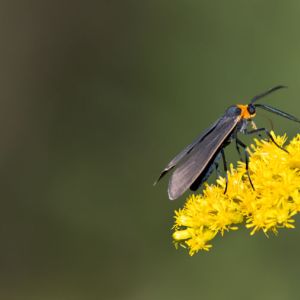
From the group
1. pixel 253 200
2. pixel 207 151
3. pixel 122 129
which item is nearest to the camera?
pixel 253 200

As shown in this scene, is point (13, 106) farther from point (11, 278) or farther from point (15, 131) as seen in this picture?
point (11, 278)

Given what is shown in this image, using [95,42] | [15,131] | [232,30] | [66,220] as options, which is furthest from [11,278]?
[232,30]

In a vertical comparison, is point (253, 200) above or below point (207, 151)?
below

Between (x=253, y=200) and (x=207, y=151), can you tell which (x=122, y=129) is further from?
(x=253, y=200)

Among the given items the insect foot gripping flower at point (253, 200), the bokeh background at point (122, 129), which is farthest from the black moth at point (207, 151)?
the bokeh background at point (122, 129)

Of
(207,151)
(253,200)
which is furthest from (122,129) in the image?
(253,200)

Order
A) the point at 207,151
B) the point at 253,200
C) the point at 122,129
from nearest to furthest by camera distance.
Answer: the point at 253,200, the point at 207,151, the point at 122,129

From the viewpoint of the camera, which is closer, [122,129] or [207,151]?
[207,151]

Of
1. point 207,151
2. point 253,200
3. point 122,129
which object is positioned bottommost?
point 253,200
